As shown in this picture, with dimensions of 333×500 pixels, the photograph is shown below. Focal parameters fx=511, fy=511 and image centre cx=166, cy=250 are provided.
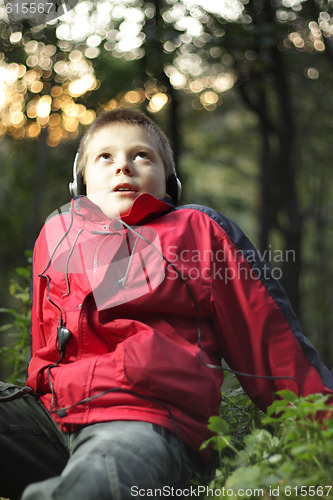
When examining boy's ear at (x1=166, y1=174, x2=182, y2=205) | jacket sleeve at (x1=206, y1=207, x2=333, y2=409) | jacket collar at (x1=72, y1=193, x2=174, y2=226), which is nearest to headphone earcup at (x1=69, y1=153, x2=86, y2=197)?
Result: jacket collar at (x1=72, y1=193, x2=174, y2=226)

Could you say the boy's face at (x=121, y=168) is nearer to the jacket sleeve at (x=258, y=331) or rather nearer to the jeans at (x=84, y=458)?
the jacket sleeve at (x=258, y=331)

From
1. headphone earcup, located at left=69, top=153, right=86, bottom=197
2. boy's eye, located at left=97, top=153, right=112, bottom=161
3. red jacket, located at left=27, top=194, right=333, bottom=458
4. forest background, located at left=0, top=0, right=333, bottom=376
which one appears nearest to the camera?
red jacket, located at left=27, top=194, right=333, bottom=458

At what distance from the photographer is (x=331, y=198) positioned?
32.0 ft

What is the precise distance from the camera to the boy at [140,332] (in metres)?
1.60

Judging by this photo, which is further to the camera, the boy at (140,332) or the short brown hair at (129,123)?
the short brown hair at (129,123)

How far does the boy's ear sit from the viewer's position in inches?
89.5

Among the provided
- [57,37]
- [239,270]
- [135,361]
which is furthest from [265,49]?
[135,361]

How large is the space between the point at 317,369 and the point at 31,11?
4.24 metres

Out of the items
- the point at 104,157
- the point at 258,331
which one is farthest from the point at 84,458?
the point at 104,157

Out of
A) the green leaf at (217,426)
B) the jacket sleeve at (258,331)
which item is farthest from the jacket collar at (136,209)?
the green leaf at (217,426)

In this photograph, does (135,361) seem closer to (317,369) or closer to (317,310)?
(317,369)

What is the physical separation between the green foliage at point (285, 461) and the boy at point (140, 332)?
0.15 m

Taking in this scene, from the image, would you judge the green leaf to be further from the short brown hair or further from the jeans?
the short brown hair

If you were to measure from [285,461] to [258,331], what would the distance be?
1.54 feet
